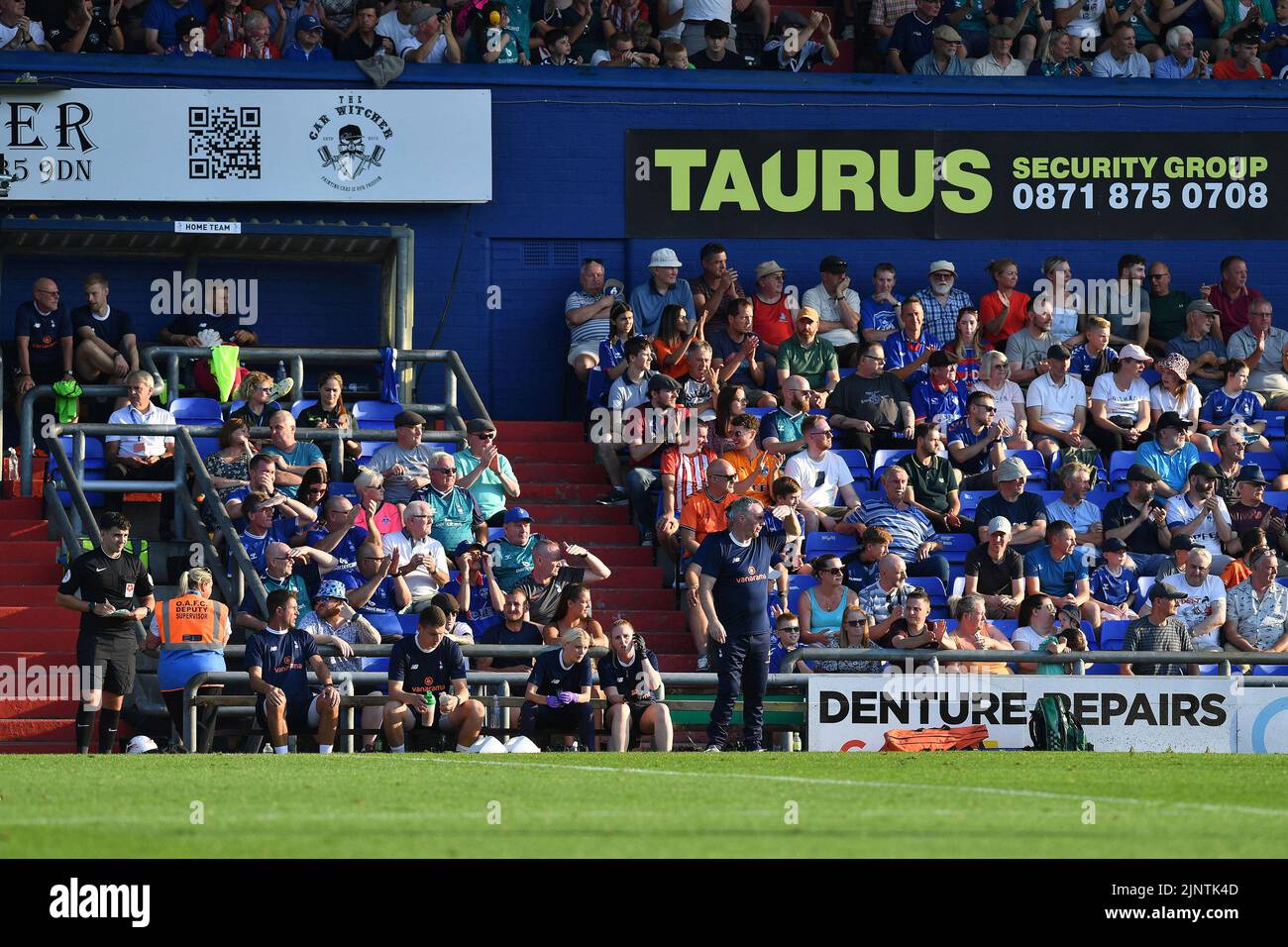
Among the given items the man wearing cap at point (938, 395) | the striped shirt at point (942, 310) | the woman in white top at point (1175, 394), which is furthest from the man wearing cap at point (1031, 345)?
the woman in white top at point (1175, 394)

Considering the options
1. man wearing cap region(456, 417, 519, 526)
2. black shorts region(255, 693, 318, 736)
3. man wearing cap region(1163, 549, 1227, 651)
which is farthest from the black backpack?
black shorts region(255, 693, 318, 736)

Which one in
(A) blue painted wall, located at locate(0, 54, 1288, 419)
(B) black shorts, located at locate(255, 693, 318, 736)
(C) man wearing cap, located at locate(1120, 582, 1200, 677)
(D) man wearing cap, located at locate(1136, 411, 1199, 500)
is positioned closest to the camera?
(B) black shorts, located at locate(255, 693, 318, 736)

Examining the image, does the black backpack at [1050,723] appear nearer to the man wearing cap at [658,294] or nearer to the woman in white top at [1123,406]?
the woman in white top at [1123,406]

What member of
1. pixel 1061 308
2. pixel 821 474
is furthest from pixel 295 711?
pixel 1061 308

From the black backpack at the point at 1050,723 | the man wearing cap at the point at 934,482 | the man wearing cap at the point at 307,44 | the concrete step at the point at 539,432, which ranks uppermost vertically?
the man wearing cap at the point at 307,44

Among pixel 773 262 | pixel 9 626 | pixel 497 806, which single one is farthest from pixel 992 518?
pixel 497 806

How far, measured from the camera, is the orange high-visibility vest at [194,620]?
14.4 meters

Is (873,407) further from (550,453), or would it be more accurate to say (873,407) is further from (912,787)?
(912,787)

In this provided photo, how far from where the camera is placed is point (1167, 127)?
2097 cm

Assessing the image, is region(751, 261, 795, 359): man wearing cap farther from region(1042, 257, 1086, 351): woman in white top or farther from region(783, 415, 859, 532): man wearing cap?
region(1042, 257, 1086, 351): woman in white top

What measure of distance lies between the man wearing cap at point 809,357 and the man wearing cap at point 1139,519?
109 inches

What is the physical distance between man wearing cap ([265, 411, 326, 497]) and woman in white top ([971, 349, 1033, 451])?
5.95 metres

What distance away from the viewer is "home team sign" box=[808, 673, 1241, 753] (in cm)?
1402

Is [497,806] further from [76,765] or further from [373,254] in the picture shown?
[373,254]
